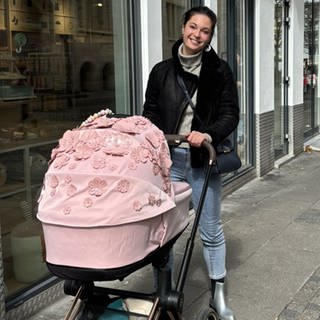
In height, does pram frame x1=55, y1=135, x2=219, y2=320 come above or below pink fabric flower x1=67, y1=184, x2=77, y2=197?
below

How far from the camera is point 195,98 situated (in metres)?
3.60

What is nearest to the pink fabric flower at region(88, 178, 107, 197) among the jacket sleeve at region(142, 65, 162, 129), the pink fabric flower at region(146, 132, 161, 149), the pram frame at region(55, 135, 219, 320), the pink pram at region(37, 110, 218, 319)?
the pink pram at region(37, 110, 218, 319)

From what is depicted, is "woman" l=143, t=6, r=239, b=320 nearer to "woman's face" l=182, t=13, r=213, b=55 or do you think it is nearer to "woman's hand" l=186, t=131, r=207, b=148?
"woman's face" l=182, t=13, r=213, b=55

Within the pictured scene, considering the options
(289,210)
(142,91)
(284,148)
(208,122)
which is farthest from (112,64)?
(284,148)

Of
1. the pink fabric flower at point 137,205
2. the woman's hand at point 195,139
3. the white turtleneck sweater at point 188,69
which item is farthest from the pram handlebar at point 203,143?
the pink fabric flower at point 137,205

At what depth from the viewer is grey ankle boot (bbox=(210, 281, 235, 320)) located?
12.6 ft

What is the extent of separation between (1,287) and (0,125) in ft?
3.64

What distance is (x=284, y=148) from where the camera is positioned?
10281mm

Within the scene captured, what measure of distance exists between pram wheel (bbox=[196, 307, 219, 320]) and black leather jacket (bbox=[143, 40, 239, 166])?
2.72 ft

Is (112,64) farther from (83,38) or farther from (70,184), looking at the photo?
(70,184)

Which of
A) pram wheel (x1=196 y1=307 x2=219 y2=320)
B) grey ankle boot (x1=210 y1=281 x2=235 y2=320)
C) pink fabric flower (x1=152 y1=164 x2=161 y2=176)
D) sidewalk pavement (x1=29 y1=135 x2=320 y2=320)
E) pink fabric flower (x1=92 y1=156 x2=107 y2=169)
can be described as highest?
pink fabric flower (x1=92 y1=156 x2=107 y2=169)

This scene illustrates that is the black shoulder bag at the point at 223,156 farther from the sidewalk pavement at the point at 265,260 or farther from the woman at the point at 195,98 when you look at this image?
the sidewalk pavement at the point at 265,260

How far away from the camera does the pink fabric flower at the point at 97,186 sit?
7.85 ft

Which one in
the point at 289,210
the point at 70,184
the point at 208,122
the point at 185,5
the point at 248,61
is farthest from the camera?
the point at 248,61
